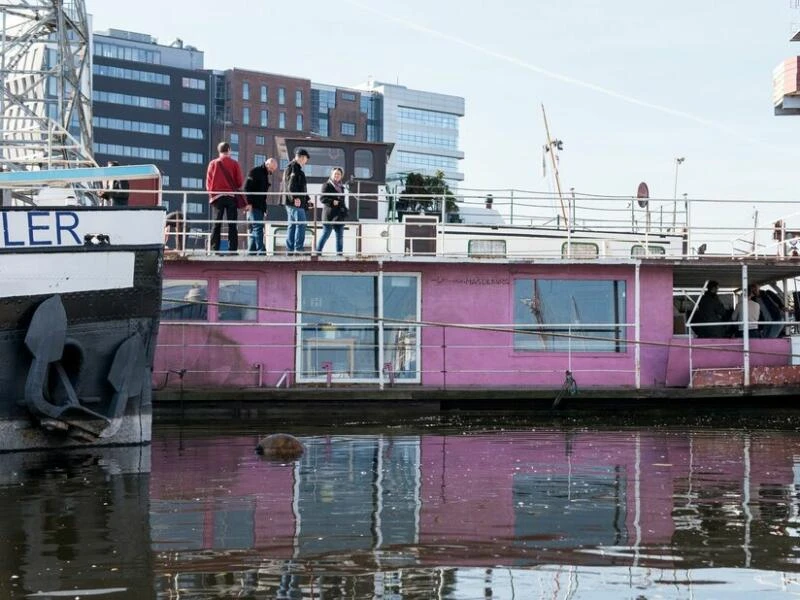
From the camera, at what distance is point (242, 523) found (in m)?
8.77

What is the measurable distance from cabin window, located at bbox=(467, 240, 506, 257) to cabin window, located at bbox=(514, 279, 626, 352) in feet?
Result: 2.87

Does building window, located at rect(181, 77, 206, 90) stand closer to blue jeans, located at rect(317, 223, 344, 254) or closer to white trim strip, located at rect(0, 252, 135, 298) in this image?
blue jeans, located at rect(317, 223, 344, 254)

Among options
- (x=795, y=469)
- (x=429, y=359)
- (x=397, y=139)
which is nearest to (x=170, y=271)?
(x=429, y=359)

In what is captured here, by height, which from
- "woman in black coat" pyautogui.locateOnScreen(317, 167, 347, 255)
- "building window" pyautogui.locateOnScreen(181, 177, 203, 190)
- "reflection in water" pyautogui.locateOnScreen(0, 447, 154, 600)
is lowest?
"reflection in water" pyautogui.locateOnScreen(0, 447, 154, 600)

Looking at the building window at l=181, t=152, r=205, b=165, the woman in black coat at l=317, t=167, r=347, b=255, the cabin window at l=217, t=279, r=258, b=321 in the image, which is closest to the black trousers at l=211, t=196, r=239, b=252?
the cabin window at l=217, t=279, r=258, b=321

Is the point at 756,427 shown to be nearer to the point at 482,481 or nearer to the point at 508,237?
the point at 508,237

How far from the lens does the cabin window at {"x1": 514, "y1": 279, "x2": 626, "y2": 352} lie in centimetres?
1855

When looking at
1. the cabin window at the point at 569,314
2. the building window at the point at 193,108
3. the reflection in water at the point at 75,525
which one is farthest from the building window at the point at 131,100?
the reflection in water at the point at 75,525

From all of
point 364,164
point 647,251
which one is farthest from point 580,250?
point 364,164

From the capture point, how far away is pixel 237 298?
18172 millimetres

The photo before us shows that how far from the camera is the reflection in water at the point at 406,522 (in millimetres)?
6957

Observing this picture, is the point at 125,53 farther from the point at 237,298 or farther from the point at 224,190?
the point at 237,298

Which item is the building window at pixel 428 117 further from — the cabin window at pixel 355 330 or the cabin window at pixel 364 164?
the cabin window at pixel 355 330

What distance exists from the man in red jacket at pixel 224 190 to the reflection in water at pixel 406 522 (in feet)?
15.7
